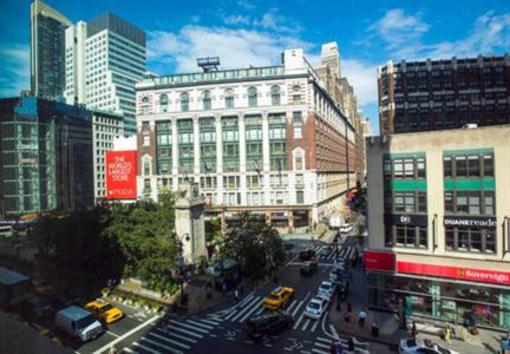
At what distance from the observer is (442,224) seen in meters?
25.8

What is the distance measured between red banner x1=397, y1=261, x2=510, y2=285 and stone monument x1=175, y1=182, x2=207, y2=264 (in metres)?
23.7

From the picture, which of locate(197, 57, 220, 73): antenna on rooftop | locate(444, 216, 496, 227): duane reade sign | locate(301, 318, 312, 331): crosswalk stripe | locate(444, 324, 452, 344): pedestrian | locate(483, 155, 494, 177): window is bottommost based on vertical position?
locate(301, 318, 312, 331): crosswalk stripe

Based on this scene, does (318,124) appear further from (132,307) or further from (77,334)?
(77,334)

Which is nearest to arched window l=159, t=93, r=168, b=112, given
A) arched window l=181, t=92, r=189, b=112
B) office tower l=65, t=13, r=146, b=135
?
arched window l=181, t=92, r=189, b=112

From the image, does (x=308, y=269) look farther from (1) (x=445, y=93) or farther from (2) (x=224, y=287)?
(1) (x=445, y=93)

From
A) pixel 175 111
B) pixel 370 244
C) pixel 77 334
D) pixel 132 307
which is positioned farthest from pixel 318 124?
pixel 77 334

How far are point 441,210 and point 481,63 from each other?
304ft

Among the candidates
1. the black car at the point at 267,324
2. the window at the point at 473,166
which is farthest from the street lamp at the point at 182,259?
the window at the point at 473,166

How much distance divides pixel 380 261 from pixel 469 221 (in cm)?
762

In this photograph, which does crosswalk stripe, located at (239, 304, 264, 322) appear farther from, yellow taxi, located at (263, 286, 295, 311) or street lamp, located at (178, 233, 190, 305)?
street lamp, located at (178, 233, 190, 305)

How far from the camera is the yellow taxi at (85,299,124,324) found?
26.5 metres

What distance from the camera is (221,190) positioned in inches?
2665

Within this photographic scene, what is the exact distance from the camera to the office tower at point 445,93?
303ft

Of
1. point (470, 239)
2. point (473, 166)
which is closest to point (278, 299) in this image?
point (470, 239)
